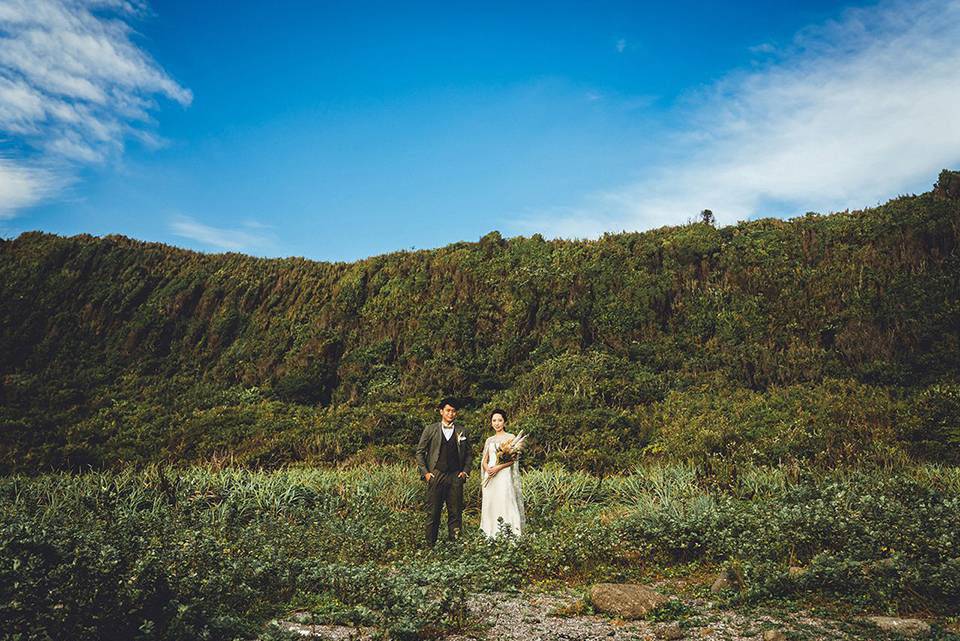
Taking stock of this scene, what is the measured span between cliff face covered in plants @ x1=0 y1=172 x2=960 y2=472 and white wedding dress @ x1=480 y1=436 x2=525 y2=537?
559cm

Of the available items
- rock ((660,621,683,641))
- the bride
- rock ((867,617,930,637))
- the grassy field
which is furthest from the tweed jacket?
rock ((867,617,930,637))

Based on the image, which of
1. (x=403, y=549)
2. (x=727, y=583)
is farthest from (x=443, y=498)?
(x=727, y=583)

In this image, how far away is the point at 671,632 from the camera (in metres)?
4.53

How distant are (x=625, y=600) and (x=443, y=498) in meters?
3.43

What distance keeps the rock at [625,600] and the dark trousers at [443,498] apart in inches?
115

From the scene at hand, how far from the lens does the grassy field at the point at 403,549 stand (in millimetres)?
4285

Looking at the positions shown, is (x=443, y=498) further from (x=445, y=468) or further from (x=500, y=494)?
(x=500, y=494)

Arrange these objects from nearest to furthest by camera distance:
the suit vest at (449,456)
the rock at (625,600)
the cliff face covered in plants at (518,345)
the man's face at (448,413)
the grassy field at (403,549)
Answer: the grassy field at (403,549)
the rock at (625,600)
the suit vest at (449,456)
the man's face at (448,413)
the cliff face covered in plants at (518,345)

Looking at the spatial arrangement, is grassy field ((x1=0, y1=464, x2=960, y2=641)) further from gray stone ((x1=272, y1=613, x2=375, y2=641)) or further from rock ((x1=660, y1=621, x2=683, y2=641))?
rock ((x1=660, y1=621, x2=683, y2=641))

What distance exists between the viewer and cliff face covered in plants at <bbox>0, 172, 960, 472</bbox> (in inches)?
601

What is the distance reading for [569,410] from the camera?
1633cm

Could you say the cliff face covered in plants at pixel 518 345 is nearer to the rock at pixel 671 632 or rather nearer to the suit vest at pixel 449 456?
the suit vest at pixel 449 456

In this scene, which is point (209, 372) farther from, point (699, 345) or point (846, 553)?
point (846, 553)

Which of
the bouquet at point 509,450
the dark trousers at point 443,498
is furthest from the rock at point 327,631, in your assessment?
the bouquet at point 509,450
